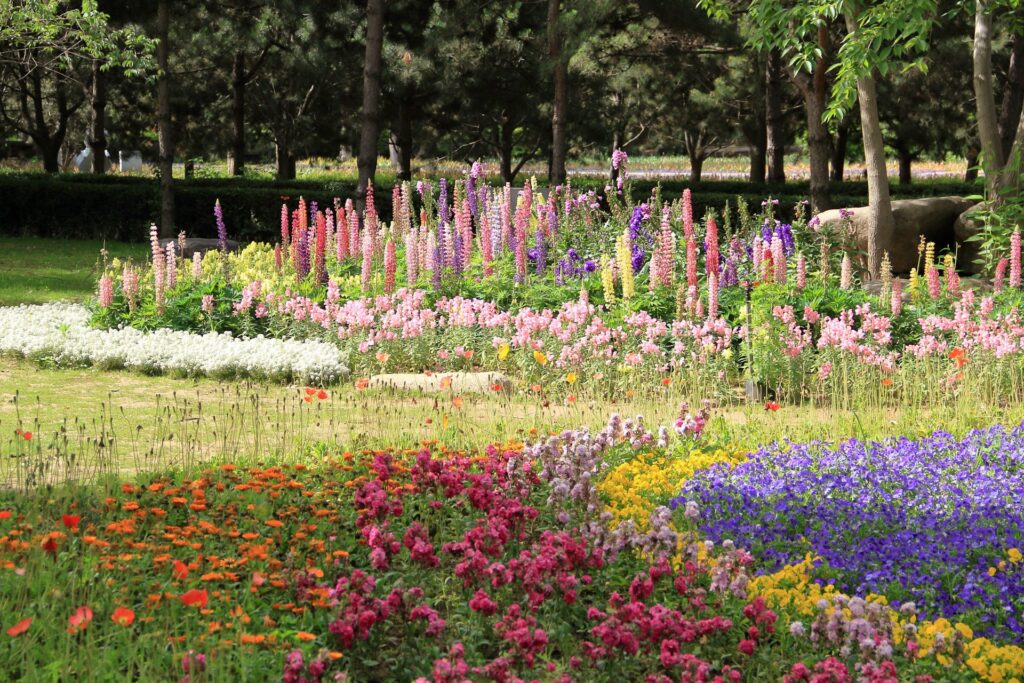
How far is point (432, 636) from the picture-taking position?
365cm

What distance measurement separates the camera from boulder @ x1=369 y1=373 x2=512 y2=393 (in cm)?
824

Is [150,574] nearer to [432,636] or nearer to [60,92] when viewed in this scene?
[432,636]

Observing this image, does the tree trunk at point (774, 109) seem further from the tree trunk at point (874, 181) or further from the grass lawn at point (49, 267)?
the grass lawn at point (49, 267)

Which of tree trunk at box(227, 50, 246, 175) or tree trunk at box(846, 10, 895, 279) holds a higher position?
tree trunk at box(227, 50, 246, 175)

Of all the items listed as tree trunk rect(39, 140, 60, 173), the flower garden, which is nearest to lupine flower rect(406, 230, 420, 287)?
the flower garden

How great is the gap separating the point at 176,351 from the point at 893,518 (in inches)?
254

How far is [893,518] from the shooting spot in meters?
4.92

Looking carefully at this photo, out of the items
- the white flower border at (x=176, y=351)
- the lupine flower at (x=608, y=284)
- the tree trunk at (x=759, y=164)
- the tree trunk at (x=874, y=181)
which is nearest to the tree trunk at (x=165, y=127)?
the white flower border at (x=176, y=351)

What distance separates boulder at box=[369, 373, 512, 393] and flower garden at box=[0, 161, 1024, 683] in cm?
7

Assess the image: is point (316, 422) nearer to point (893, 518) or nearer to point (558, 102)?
point (893, 518)

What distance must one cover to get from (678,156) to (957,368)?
59.2 m

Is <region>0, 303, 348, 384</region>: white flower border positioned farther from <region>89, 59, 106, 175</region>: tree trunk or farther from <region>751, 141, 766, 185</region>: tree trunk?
<region>751, 141, 766, 185</region>: tree trunk

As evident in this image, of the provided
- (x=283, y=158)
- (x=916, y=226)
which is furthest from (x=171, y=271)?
(x=283, y=158)

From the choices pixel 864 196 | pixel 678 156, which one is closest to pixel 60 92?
pixel 864 196
